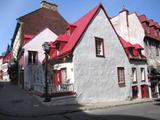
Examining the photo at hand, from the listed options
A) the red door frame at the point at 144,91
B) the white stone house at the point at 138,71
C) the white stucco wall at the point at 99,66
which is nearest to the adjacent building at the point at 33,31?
the white stucco wall at the point at 99,66

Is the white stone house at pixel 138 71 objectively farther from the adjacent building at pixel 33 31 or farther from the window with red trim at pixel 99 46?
the adjacent building at pixel 33 31

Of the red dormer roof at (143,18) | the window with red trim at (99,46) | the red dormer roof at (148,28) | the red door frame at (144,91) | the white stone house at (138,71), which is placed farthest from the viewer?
the red dormer roof at (143,18)

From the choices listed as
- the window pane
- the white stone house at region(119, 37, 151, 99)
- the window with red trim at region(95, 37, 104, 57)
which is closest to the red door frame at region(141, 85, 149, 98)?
the white stone house at region(119, 37, 151, 99)

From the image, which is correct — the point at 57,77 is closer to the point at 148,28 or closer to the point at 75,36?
the point at 75,36

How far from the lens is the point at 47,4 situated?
37.0m

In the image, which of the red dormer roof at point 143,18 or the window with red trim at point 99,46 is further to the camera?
the red dormer roof at point 143,18

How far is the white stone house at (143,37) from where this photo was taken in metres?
25.2

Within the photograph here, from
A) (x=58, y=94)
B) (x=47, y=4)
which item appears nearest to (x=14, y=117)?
(x=58, y=94)

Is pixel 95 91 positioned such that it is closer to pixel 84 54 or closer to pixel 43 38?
pixel 84 54

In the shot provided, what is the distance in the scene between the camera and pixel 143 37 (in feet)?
81.8

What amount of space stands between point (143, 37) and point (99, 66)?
964 centimetres

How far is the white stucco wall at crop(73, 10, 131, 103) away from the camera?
16.8 meters

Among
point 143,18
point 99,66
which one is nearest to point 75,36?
point 99,66

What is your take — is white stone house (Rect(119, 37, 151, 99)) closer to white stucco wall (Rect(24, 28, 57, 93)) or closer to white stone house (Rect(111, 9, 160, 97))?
white stone house (Rect(111, 9, 160, 97))
